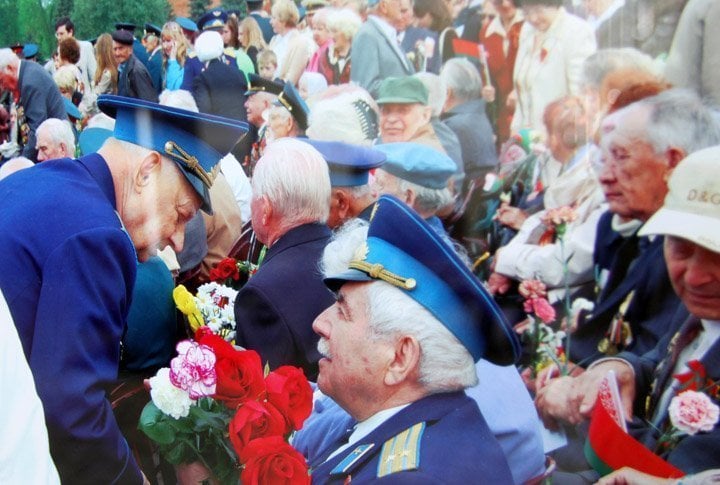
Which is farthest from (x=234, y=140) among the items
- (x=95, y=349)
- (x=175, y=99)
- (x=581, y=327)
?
(x=581, y=327)

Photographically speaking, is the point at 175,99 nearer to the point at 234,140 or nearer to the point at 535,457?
the point at 234,140

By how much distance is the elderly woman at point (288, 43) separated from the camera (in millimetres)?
2668

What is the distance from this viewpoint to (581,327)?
194 cm

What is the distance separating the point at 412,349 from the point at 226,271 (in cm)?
100

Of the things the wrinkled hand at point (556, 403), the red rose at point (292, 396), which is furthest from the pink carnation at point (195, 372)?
the wrinkled hand at point (556, 403)

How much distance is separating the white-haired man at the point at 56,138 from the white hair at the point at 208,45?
0.48 meters

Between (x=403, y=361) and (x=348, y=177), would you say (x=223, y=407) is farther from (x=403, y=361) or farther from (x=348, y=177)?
(x=348, y=177)

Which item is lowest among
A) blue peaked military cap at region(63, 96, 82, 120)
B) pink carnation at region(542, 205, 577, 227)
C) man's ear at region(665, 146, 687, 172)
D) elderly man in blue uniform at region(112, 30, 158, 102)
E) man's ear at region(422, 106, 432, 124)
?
pink carnation at region(542, 205, 577, 227)

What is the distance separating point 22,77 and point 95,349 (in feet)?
3.41

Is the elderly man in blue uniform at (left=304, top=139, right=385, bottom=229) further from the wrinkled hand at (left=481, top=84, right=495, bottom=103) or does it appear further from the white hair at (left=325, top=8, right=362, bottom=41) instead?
the white hair at (left=325, top=8, right=362, bottom=41)

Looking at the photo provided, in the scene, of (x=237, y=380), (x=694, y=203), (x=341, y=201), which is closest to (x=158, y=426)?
(x=237, y=380)

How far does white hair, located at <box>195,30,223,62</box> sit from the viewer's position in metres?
2.29

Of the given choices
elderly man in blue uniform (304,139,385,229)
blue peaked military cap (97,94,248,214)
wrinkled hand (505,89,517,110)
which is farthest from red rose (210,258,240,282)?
wrinkled hand (505,89,517,110)

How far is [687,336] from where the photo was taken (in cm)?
170
